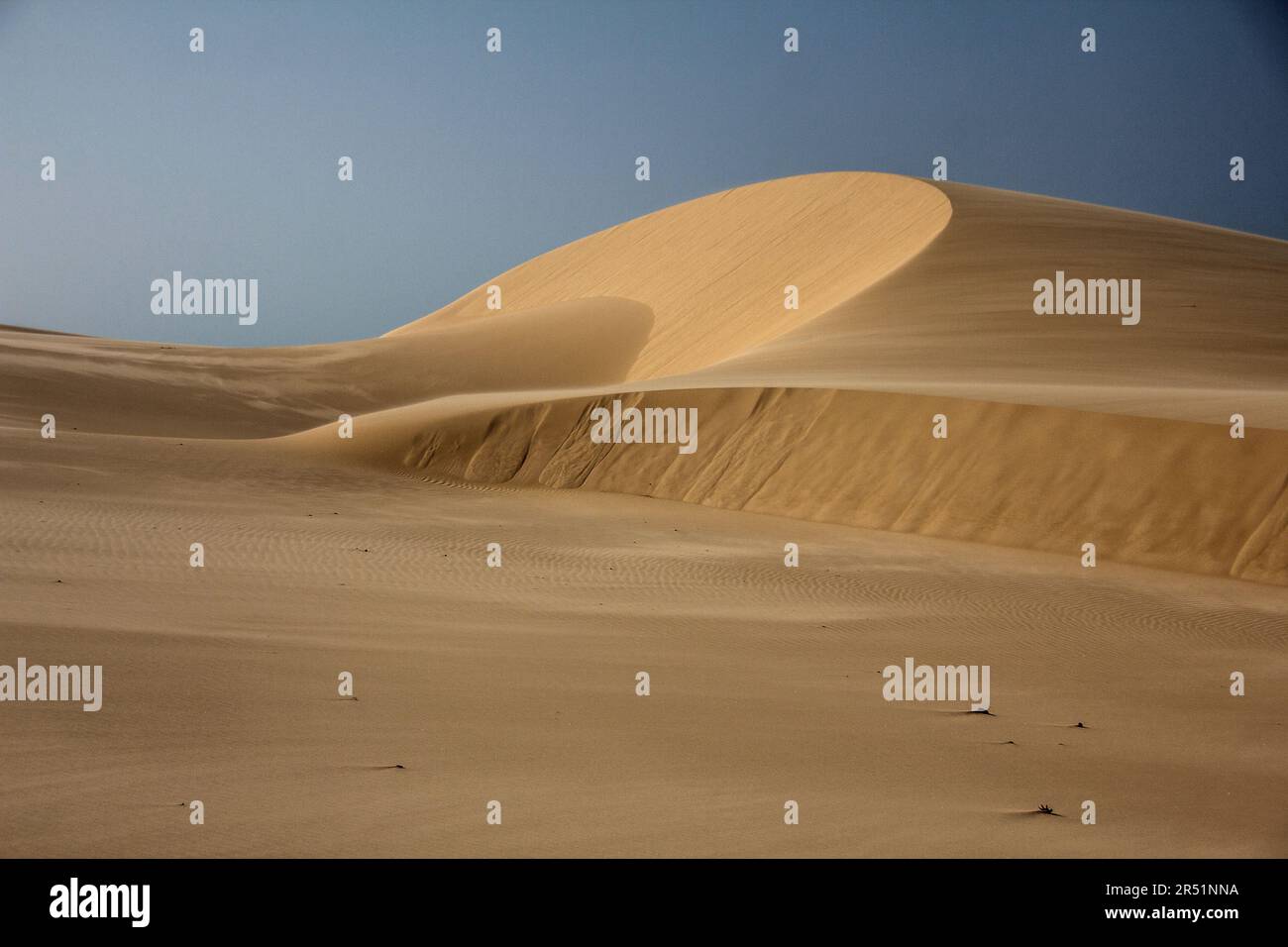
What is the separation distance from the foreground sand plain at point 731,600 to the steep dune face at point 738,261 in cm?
400

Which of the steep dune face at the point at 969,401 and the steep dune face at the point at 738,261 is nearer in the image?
the steep dune face at the point at 969,401

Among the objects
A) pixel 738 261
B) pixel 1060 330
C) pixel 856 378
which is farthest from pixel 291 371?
pixel 856 378

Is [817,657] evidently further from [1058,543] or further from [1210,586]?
[1058,543]

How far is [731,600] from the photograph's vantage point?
13.0 meters

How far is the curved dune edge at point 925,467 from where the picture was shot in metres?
15.7

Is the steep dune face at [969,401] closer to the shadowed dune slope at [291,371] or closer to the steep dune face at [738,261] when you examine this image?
the steep dune face at [738,261]

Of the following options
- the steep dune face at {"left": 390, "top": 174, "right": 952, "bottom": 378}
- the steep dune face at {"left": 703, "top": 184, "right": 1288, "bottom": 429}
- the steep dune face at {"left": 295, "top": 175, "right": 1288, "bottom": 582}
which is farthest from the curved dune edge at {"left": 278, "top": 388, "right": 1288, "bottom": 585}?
the steep dune face at {"left": 390, "top": 174, "right": 952, "bottom": 378}

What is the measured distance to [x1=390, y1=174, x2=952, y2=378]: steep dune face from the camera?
4012cm

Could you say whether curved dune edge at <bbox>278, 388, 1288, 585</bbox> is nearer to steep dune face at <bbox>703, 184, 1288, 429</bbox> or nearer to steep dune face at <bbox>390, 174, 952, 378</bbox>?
steep dune face at <bbox>703, 184, 1288, 429</bbox>

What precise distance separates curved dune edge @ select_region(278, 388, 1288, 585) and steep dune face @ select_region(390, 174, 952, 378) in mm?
11954

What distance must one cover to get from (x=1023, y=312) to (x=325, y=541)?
801 inches

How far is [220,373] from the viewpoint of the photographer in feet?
157

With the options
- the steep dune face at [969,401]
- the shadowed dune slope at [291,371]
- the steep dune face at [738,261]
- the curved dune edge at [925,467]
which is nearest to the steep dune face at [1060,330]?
the steep dune face at [969,401]

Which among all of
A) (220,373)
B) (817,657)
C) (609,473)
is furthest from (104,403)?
(817,657)
